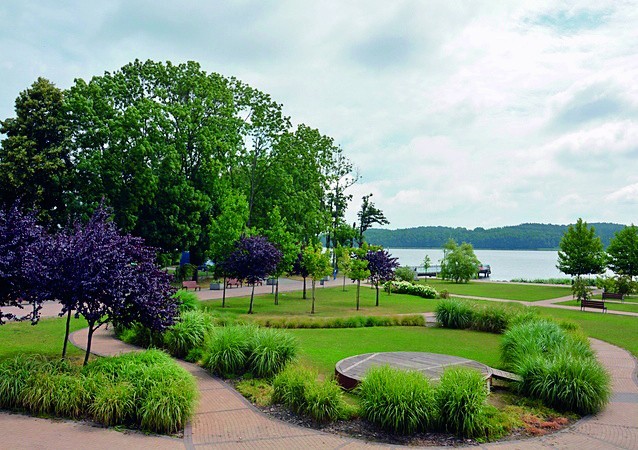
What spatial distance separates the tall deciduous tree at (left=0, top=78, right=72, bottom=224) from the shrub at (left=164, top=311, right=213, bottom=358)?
18809 millimetres

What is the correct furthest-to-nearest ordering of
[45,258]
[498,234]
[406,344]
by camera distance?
[498,234], [406,344], [45,258]

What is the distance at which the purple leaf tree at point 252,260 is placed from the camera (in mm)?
24062

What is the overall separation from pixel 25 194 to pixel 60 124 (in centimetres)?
472

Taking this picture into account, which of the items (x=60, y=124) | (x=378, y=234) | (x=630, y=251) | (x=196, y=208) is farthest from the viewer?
(x=378, y=234)

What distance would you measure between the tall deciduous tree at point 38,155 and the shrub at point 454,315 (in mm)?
22007

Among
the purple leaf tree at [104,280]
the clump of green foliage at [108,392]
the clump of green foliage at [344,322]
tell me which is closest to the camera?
the clump of green foliage at [108,392]

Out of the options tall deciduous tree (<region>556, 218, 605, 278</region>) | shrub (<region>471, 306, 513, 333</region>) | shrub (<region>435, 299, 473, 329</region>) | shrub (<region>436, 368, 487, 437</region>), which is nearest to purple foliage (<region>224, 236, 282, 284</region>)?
shrub (<region>435, 299, 473, 329</region>)

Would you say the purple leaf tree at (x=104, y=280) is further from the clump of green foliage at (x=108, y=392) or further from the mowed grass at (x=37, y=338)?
the mowed grass at (x=37, y=338)

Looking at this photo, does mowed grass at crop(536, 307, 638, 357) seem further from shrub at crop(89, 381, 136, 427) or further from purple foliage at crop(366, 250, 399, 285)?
shrub at crop(89, 381, 136, 427)

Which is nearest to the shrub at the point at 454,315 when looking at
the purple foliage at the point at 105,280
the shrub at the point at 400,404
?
the shrub at the point at 400,404

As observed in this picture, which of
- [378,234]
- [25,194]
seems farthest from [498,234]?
[25,194]

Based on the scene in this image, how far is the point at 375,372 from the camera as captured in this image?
30.1 ft

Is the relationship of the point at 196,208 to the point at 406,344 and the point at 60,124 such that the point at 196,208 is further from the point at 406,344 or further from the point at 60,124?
the point at 406,344

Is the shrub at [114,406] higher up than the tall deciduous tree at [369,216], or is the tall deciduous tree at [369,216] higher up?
the tall deciduous tree at [369,216]
